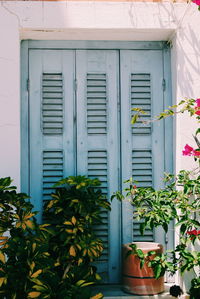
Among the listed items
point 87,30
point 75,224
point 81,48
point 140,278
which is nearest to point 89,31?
point 87,30

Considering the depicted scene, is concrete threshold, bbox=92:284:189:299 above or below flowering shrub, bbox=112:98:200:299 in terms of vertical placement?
below

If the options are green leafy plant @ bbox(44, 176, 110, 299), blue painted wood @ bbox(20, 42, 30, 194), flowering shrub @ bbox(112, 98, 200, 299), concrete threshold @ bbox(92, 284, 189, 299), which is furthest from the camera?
blue painted wood @ bbox(20, 42, 30, 194)

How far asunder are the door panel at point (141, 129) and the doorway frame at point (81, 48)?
0.18 ft

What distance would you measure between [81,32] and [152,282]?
2482 millimetres

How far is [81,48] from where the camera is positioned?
15.7ft

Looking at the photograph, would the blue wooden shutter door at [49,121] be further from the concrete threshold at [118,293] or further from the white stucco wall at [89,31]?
the concrete threshold at [118,293]

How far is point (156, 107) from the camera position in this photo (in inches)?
189

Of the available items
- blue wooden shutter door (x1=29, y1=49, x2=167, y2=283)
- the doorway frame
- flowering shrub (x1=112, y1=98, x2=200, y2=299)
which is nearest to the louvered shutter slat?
blue wooden shutter door (x1=29, y1=49, x2=167, y2=283)

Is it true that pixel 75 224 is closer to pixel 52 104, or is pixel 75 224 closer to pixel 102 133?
pixel 102 133

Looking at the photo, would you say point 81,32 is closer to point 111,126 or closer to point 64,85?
point 64,85

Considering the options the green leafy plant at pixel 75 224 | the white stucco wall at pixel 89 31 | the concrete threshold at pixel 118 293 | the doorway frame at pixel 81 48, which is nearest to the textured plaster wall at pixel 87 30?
the white stucco wall at pixel 89 31

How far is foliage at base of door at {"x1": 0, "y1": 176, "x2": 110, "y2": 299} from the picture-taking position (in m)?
3.47

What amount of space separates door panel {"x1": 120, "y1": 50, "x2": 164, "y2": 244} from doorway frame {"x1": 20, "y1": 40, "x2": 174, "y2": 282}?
56mm

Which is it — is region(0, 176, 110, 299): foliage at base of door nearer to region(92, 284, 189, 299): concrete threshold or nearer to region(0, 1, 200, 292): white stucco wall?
region(92, 284, 189, 299): concrete threshold
